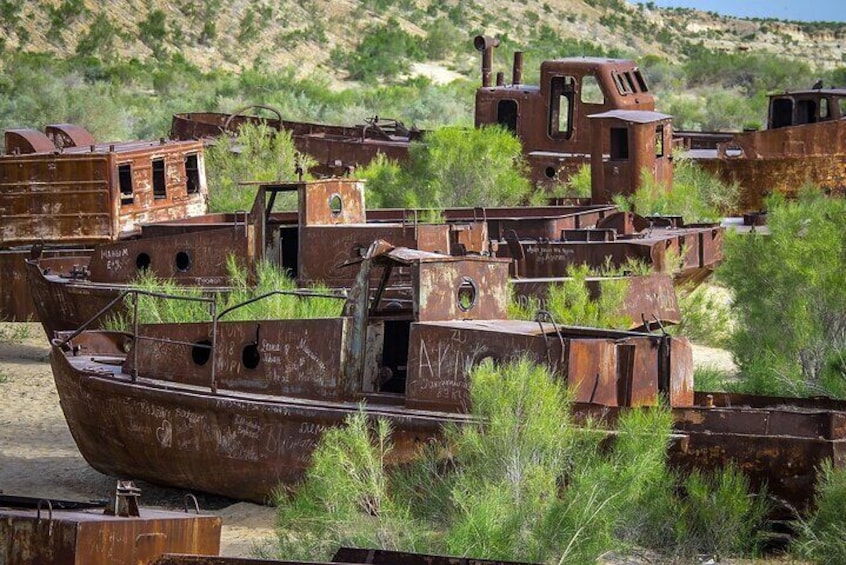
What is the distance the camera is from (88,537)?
962cm

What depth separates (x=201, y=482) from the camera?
46.2 ft

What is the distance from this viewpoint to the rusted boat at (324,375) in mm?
12961

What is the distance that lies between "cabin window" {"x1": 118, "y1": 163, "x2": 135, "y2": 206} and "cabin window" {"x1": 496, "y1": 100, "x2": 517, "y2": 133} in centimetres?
1008

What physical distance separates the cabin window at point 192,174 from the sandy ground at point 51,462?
149 inches

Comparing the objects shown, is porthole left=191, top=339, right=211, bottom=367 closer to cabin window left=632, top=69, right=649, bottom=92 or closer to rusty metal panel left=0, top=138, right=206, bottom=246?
rusty metal panel left=0, top=138, right=206, bottom=246

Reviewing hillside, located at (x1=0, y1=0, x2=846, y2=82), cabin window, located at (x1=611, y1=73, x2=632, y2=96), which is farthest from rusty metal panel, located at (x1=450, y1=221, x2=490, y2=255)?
hillside, located at (x1=0, y1=0, x2=846, y2=82)

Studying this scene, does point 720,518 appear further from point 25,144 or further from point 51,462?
point 25,144

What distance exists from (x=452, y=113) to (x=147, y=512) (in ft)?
113

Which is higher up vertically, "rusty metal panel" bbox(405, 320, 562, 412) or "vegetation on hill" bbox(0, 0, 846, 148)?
"vegetation on hill" bbox(0, 0, 846, 148)

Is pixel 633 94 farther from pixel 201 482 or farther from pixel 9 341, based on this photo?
pixel 201 482

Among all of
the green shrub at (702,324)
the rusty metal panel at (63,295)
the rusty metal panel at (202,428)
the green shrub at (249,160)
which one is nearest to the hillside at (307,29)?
the green shrub at (249,160)

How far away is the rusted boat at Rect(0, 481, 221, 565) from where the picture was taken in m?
9.63

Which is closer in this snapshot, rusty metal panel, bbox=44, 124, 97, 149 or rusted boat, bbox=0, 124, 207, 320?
rusted boat, bbox=0, 124, 207, 320

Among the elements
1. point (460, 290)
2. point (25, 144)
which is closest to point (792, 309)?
point (460, 290)
